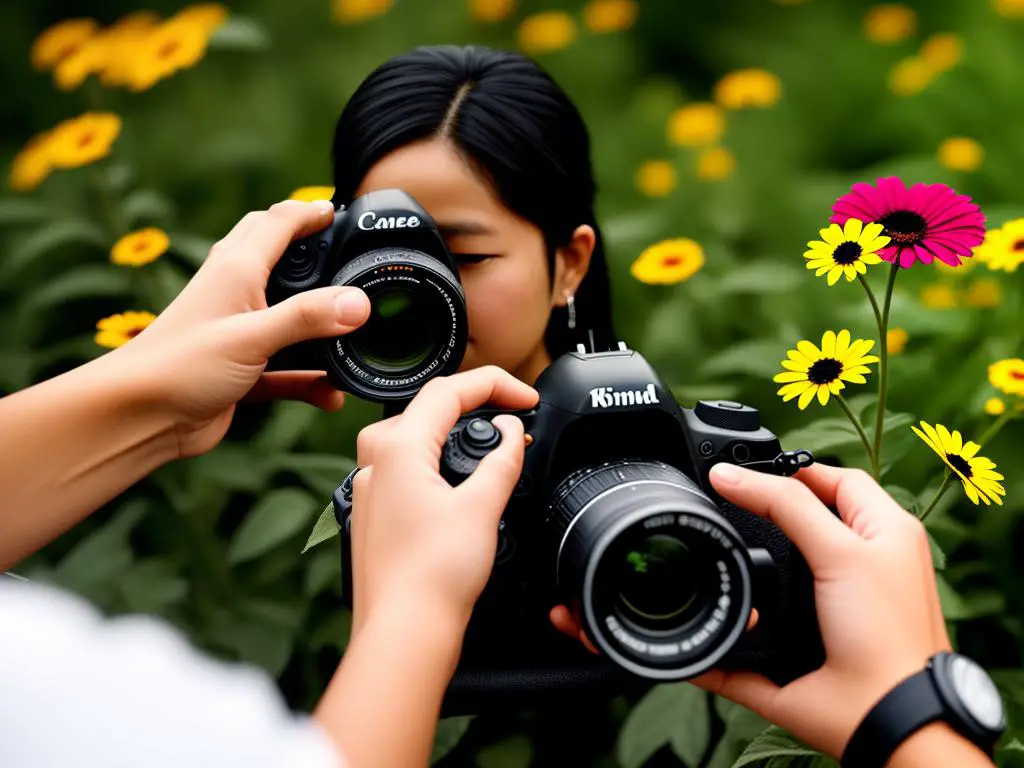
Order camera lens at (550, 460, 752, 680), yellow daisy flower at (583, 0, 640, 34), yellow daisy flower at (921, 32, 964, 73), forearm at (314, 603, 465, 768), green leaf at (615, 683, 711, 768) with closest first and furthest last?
forearm at (314, 603, 465, 768)
camera lens at (550, 460, 752, 680)
green leaf at (615, 683, 711, 768)
yellow daisy flower at (921, 32, 964, 73)
yellow daisy flower at (583, 0, 640, 34)

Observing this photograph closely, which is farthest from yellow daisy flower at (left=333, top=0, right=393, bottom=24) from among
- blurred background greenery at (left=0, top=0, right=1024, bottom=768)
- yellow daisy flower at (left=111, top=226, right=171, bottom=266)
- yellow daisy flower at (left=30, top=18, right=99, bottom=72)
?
yellow daisy flower at (left=111, top=226, right=171, bottom=266)

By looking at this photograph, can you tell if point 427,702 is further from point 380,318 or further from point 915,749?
point 380,318

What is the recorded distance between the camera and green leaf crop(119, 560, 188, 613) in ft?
4.50

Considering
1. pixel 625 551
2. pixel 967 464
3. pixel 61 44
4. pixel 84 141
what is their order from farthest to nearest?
pixel 61 44 < pixel 84 141 < pixel 967 464 < pixel 625 551

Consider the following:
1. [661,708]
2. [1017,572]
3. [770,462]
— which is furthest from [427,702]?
[1017,572]

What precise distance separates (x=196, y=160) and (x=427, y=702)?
1515 mm

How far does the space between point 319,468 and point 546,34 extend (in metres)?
Result: 1.31

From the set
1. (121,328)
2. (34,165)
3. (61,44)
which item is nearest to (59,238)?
(34,165)

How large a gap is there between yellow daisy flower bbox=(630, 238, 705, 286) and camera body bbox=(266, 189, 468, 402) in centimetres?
37

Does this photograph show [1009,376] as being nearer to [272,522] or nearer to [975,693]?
[975,693]

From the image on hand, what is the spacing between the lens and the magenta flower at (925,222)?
3.19ft

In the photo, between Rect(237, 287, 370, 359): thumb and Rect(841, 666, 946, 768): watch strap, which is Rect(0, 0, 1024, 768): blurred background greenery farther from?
Rect(237, 287, 370, 359): thumb

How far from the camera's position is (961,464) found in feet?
3.11

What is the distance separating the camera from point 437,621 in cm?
71
